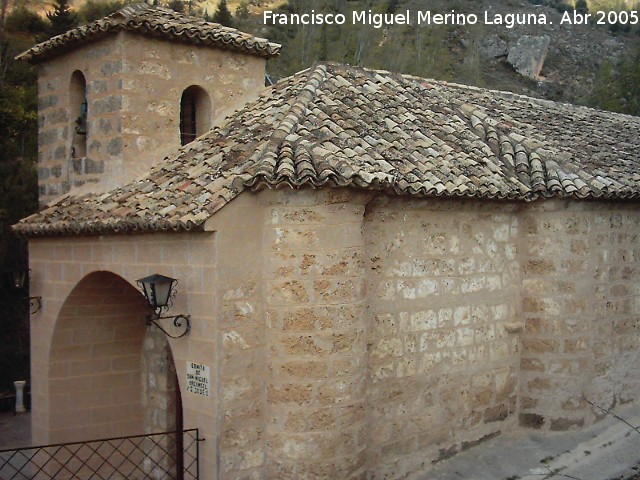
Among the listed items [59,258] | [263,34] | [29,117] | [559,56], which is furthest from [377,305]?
[559,56]

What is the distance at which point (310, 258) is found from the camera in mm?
6387

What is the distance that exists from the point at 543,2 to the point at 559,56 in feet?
49.4

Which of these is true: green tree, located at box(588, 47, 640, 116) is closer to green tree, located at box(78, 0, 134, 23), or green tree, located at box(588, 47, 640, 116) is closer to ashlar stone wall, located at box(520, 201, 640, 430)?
ashlar stone wall, located at box(520, 201, 640, 430)

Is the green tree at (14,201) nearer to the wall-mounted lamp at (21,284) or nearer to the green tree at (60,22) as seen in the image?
the wall-mounted lamp at (21,284)

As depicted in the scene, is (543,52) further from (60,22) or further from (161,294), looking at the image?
(161,294)

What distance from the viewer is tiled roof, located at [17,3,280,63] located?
7816mm

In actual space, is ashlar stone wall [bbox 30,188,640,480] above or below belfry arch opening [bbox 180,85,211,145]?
below

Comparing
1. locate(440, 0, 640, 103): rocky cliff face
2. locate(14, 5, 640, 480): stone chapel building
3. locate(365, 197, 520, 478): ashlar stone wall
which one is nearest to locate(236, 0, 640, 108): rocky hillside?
locate(440, 0, 640, 103): rocky cliff face

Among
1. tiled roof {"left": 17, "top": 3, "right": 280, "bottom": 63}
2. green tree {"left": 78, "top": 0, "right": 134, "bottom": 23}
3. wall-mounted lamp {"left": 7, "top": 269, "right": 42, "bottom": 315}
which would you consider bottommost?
wall-mounted lamp {"left": 7, "top": 269, "right": 42, "bottom": 315}

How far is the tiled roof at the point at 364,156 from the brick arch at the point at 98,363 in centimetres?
106

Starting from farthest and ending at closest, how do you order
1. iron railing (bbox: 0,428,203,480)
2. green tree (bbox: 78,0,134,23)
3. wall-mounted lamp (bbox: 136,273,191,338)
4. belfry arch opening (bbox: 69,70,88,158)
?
1. green tree (bbox: 78,0,134,23)
2. belfry arch opening (bbox: 69,70,88,158)
3. iron railing (bbox: 0,428,203,480)
4. wall-mounted lamp (bbox: 136,273,191,338)

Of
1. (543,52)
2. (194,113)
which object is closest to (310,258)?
(194,113)

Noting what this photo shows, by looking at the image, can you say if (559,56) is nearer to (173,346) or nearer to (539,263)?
(539,263)

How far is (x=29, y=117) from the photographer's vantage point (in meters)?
15.2
